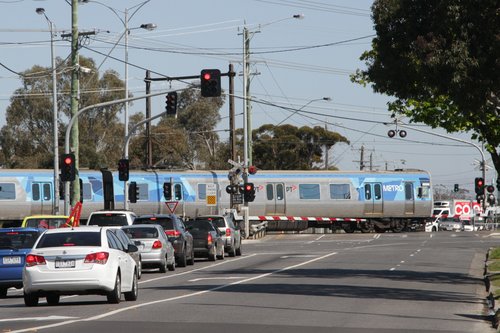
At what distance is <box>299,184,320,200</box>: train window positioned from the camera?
71.8m

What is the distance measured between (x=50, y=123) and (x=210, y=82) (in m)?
59.6

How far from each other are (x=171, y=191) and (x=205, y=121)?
48.0 meters

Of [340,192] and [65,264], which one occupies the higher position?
[340,192]

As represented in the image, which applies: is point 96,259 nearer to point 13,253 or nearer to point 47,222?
point 13,253

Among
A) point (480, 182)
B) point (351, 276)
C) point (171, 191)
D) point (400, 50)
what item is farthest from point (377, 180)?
point (400, 50)

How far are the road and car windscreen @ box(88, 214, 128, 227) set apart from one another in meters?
2.29

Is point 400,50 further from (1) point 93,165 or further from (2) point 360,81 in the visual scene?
(1) point 93,165

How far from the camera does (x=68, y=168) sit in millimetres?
40625

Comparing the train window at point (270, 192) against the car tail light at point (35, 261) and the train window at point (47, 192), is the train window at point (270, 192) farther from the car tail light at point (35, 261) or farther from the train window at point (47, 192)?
the car tail light at point (35, 261)

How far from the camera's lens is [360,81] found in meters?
40.0

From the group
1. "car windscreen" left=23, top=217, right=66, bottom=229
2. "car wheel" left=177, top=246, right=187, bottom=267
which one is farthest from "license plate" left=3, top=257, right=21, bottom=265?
"car wheel" left=177, top=246, right=187, bottom=267

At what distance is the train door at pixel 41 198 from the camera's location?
6253cm

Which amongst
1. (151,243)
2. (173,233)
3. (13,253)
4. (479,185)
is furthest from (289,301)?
(479,185)

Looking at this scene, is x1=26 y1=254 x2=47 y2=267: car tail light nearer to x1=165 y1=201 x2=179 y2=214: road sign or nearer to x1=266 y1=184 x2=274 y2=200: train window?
x1=165 y1=201 x2=179 y2=214: road sign
